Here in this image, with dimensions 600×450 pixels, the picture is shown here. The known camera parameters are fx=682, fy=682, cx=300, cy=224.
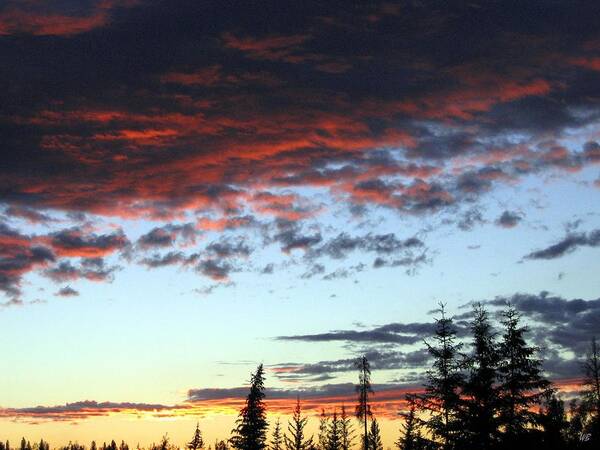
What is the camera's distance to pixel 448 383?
39281 mm

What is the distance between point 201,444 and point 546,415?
298 ft

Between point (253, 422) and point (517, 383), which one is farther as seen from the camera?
point (253, 422)

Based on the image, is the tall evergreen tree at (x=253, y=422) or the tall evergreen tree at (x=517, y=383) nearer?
the tall evergreen tree at (x=517, y=383)

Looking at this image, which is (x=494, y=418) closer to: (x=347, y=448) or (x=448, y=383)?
(x=448, y=383)

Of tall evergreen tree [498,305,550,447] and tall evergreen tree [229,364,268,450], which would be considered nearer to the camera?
tall evergreen tree [498,305,550,447]

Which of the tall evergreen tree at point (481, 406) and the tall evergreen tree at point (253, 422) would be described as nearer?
the tall evergreen tree at point (481, 406)

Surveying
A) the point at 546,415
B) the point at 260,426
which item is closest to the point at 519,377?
the point at 546,415

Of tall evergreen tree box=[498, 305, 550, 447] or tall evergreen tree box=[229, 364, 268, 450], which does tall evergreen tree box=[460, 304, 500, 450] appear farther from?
tall evergreen tree box=[229, 364, 268, 450]

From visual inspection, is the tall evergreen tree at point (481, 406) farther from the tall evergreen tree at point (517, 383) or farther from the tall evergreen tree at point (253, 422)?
the tall evergreen tree at point (253, 422)

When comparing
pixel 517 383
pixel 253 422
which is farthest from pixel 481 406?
pixel 253 422

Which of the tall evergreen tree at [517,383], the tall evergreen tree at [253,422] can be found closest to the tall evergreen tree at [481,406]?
the tall evergreen tree at [517,383]

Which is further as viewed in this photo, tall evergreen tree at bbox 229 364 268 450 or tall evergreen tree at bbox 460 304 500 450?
tall evergreen tree at bbox 229 364 268 450

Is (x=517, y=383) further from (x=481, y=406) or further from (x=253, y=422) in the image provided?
(x=253, y=422)

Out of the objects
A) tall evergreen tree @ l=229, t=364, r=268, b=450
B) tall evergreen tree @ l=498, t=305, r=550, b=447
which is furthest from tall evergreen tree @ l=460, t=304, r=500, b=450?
tall evergreen tree @ l=229, t=364, r=268, b=450
